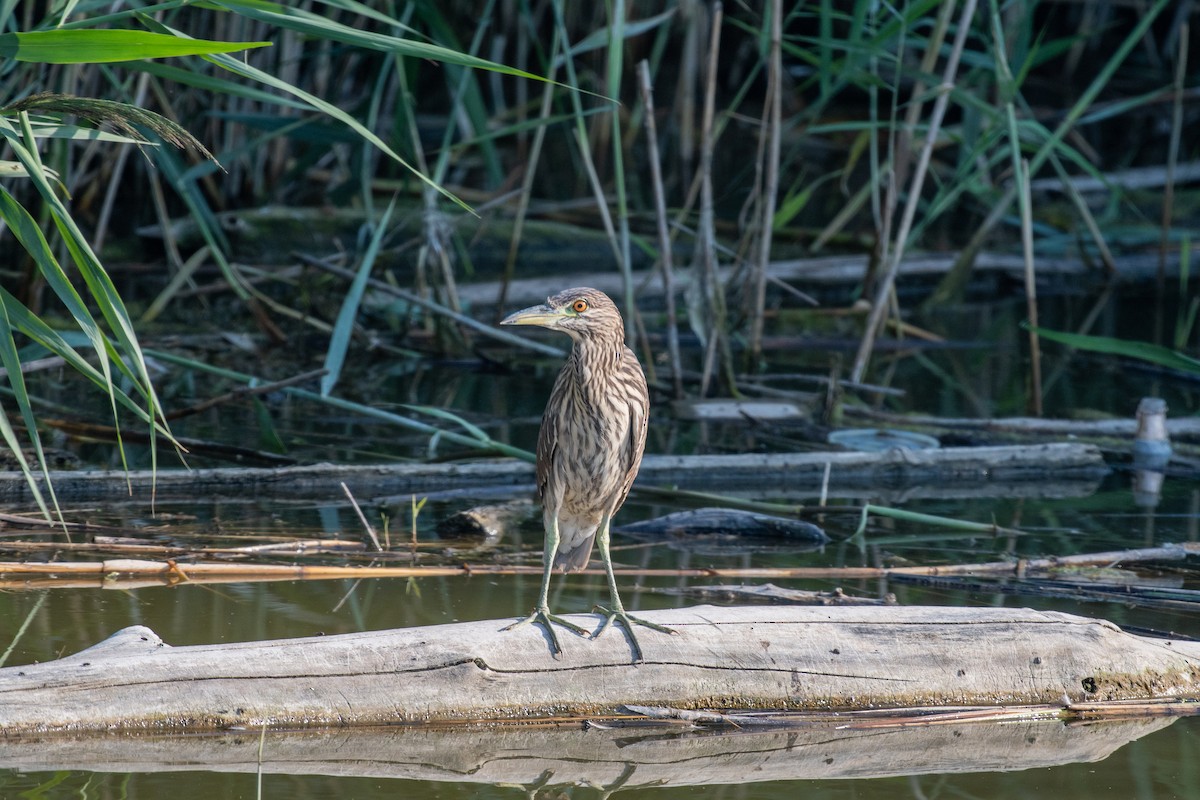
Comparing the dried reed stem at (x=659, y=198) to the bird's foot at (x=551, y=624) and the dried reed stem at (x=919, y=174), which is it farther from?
the bird's foot at (x=551, y=624)

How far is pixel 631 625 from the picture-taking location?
333cm

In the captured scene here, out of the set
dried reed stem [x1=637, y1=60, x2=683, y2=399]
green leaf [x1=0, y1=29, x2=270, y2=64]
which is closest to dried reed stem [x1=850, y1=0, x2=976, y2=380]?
dried reed stem [x1=637, y1=60, x2=683, y2=399]

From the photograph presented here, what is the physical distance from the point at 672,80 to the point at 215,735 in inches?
515

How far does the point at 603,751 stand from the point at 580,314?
3.84ft

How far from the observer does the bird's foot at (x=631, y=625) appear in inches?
129

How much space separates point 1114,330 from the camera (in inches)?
Result: 356

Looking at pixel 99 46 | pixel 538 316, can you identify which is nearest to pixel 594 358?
pixel 538 316

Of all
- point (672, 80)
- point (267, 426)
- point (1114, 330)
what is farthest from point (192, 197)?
point (672, 80)

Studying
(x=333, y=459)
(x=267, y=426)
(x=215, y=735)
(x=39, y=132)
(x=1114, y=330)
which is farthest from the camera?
(x=1114, y=330)

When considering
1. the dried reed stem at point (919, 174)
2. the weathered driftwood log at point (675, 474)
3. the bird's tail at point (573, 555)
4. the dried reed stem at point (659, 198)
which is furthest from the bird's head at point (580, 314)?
the dried reed stem at point (919, 174)

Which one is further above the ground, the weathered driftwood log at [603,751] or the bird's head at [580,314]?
the bird's head at [580,314]

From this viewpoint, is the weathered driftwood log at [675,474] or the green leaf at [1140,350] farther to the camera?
the weathered driftwood log at [675,474]

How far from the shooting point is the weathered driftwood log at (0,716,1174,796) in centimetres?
290

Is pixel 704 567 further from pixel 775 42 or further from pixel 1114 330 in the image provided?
pixel 1114 330
